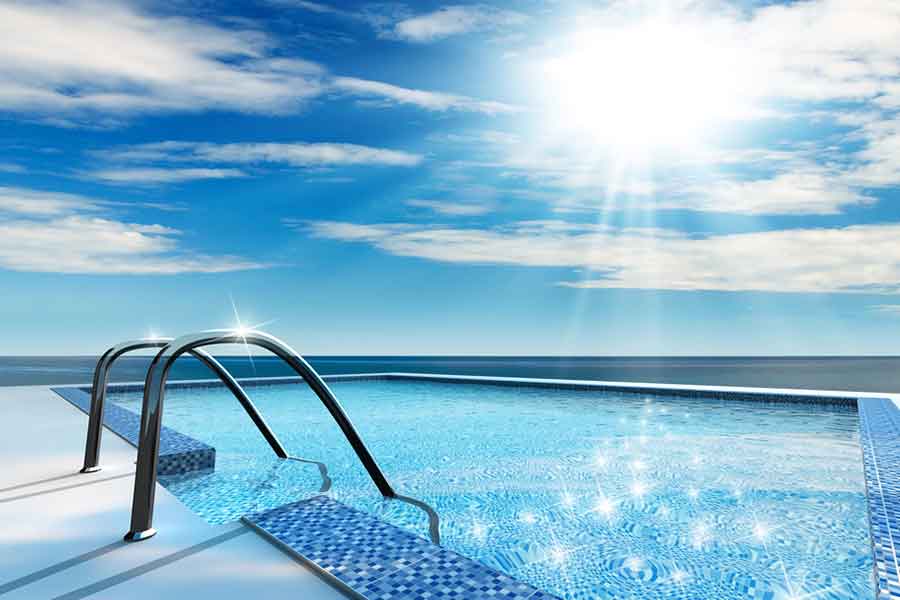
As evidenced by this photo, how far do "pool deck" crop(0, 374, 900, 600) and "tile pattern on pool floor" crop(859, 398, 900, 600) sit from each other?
2.66m

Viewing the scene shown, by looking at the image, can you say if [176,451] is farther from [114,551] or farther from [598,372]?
[598,372]

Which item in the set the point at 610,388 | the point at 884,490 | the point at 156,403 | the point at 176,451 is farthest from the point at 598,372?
the point at 156,403

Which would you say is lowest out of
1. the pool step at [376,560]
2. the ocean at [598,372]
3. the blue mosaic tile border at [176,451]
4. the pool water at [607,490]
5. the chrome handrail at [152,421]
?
the ocean at [598,372]

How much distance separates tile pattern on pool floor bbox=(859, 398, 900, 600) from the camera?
2592 mm

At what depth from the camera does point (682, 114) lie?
48.5ft

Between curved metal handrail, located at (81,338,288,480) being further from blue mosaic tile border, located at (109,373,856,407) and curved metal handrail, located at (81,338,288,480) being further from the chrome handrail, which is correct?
blue mosaic tile border, located at (109,373,856,407)

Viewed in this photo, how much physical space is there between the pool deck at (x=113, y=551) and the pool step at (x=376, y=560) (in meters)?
0.08

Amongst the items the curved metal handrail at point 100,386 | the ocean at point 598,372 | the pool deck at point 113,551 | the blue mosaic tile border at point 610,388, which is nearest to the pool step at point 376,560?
the pool deck at point 113,551

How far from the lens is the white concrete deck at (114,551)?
2057 mm

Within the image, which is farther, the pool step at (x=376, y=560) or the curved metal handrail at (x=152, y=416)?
the curved metal handrail at (x=152, y=416)

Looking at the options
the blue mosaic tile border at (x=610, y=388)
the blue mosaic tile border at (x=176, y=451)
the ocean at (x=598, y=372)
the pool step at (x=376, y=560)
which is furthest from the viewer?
the ocean at (x=598, y=372)

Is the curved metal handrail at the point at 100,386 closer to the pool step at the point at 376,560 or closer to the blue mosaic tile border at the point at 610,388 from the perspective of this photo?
the pool step at the point at 376,560

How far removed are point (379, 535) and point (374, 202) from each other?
27822mm

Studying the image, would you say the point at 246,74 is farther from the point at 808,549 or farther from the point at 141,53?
the point at 808,549
